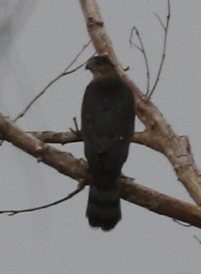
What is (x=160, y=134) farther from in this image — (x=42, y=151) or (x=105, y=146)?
(x=42, y=151)

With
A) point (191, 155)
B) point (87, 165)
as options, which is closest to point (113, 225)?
point (87, 165)

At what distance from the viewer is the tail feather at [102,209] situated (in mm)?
3871

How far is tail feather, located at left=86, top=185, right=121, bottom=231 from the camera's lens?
387 centimetres

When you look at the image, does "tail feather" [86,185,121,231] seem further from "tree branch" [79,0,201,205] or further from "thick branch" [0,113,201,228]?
"tree branch" [79,0,201,205]

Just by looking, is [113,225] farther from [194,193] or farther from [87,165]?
[194,193]

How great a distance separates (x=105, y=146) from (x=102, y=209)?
381 mm

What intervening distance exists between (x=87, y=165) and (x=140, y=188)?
0.35m

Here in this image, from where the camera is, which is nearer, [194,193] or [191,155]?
[194,193]

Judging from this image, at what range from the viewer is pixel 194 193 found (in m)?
4.43

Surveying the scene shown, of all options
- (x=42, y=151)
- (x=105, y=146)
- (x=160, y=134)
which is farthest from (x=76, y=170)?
(x=160, y=134)

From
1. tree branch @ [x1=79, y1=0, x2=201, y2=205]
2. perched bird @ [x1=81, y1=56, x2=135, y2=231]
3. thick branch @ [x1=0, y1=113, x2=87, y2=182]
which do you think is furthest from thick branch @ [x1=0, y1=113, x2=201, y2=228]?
tree branch @ [x1=79, y1=0, x2=201, y2=205]

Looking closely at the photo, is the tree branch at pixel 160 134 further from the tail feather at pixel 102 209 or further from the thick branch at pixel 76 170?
the thick branch at pixel 76 170

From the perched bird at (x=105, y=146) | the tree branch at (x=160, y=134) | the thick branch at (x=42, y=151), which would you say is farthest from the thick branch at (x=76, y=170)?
the tree branch at (x=160, y=134)

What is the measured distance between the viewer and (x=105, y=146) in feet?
12.7
